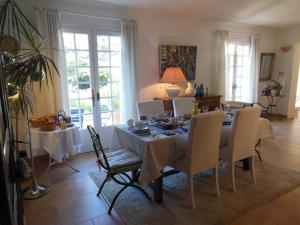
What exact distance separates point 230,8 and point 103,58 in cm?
268

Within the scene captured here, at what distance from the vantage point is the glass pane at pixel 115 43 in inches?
163

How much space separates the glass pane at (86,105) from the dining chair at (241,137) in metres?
2.43

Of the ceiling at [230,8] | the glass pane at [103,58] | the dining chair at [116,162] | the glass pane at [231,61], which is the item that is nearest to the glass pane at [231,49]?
the glass pane at [231,61]

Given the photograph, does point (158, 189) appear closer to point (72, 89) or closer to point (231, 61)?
point (72, 89)

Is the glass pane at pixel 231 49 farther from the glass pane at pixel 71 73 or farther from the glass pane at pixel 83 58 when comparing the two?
the glass pane at pixel 71 73

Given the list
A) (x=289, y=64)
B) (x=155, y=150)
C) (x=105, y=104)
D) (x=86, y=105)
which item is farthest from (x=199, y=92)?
(x=289, y=64)

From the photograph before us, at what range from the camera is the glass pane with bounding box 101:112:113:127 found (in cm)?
429

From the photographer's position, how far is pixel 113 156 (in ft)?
8.63

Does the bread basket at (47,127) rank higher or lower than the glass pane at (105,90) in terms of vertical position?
lower

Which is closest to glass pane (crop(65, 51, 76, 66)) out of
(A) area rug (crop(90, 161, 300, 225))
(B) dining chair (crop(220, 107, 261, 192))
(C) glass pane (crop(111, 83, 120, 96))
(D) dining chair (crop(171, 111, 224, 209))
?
(C) glass pane (crop(111, 83, 120, 96))

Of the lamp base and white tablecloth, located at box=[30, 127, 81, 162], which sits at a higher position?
the lamp base

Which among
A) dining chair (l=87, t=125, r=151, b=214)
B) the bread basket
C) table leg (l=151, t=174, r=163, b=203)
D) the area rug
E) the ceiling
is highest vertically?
the ceiling

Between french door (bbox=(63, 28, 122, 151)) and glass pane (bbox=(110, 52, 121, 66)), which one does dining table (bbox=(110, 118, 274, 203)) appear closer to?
french door (bbox=(63, 28, 122, 151))

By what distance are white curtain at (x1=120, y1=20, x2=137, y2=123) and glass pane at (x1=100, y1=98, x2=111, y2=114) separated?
0.81 feet
